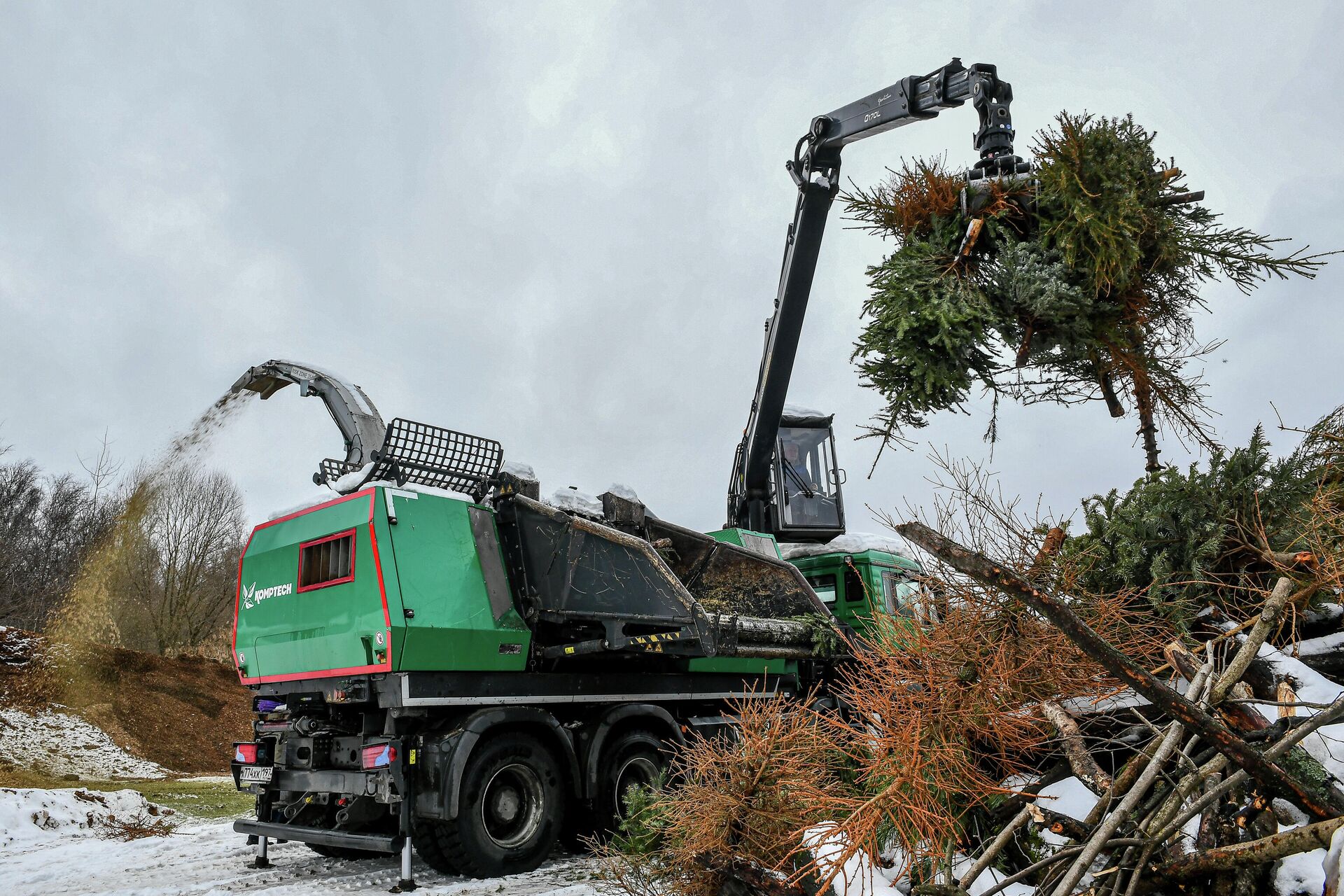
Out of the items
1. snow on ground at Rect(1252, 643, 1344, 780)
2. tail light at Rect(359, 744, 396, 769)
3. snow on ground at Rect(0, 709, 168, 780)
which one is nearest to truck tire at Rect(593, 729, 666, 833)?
tail light at Rect(359, 744, 396, 769)

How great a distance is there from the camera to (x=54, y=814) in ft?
28.6

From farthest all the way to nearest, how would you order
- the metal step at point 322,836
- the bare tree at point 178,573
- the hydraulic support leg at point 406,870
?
the bare tree at point 178,573 < the metal step at point 322,836 < the hydraulic support leg at point 406,870

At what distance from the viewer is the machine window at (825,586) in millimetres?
9719

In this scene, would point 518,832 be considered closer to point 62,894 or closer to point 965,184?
point 62,894

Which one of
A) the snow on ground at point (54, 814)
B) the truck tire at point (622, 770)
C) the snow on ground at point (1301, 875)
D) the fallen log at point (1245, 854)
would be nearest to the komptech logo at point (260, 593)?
the truck tire at point (622, 770)

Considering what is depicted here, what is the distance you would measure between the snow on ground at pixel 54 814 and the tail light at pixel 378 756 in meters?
4.03

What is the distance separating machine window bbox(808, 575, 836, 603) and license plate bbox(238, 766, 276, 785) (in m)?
5.40

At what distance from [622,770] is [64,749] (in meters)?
13.7

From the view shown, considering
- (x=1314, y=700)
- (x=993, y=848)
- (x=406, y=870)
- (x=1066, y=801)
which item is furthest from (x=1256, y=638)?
(x=406, y=870)

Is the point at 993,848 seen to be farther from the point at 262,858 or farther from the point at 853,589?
the point at 853,589

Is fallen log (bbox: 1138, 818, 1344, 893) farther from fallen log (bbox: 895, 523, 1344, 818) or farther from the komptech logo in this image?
the komptech logo

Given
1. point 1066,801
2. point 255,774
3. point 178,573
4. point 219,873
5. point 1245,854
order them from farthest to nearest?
point 178,573, point 255,774, point 219,873, point 1066,801, point 1245,854

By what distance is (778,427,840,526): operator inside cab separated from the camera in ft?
33.9

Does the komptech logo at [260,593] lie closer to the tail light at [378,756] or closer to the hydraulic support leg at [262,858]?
the tail light at [378,756]
